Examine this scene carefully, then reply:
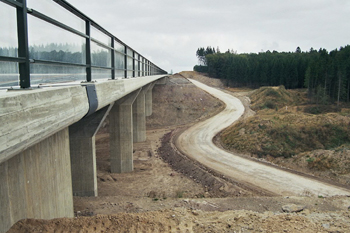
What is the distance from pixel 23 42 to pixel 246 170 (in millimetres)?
20264

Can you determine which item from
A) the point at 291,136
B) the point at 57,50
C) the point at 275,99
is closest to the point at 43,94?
the point at 57,50

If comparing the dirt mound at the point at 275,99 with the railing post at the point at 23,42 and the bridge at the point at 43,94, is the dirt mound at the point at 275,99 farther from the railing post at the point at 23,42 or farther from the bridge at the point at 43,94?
the railing post at the point at 23,42

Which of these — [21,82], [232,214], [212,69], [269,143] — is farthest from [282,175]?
[212,69]

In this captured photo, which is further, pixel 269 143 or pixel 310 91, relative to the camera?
pixel 310 91

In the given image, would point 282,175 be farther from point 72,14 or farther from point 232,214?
point 72,14

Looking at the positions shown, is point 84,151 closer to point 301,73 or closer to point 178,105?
point 178,105

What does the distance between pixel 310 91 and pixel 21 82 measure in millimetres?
73439

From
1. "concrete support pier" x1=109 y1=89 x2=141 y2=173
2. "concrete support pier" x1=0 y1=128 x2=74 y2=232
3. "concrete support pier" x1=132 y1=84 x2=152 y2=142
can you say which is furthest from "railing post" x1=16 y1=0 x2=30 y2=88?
"concrete support pier" x1=132 y1=84 x2=152 y2=142

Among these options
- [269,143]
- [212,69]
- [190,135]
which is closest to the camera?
[269,143]

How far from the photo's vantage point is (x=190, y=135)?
35.7m

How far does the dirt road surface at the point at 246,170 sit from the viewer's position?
59.4 feet

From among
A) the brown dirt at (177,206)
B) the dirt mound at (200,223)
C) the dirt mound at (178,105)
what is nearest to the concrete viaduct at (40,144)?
the brown dirt at (177,206)

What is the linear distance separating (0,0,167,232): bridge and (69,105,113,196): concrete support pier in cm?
335

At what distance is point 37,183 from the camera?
6.57 m
